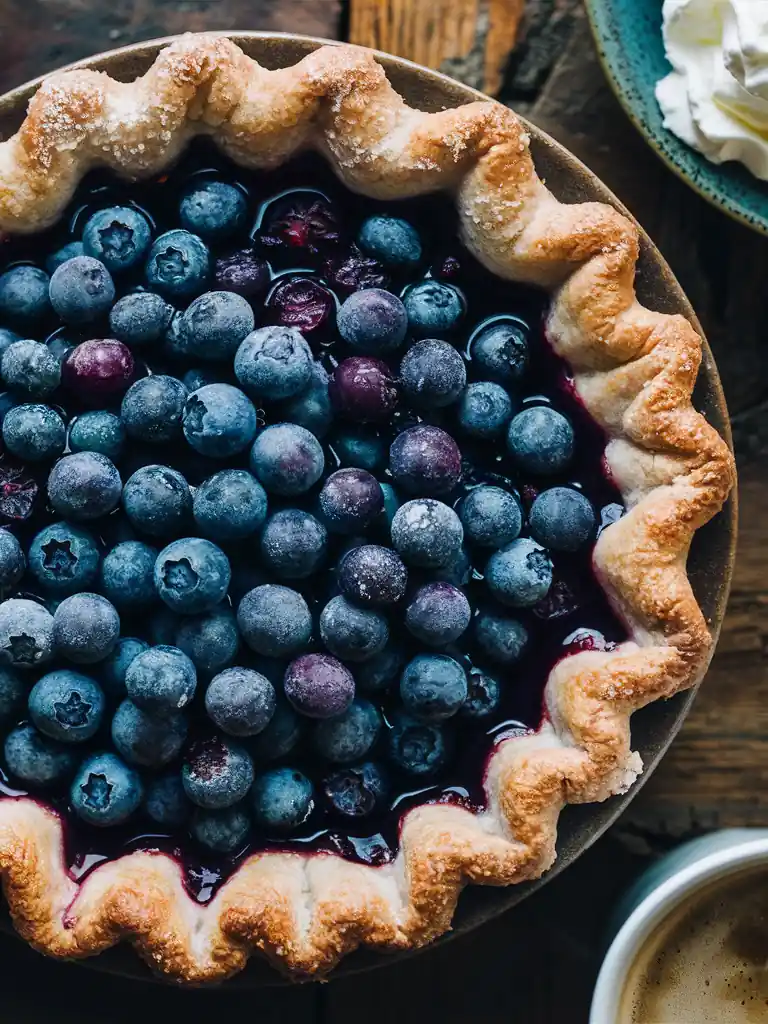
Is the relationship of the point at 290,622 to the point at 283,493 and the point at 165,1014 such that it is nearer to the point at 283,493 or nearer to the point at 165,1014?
the point at 283,493

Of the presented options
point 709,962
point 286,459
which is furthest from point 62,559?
point 709,962

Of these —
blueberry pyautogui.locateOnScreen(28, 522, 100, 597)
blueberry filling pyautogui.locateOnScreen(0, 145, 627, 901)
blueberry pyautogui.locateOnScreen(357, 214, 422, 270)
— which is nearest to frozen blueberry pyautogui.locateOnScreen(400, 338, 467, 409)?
blueberry filling pyautogui.locateOnScreen(0, 145, 627, 901)

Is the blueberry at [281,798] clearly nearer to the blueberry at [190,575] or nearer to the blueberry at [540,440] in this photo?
the blueberry at [190,575]

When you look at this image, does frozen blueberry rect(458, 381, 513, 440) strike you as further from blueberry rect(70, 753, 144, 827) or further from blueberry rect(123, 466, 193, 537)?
blueberry rect(70, 753, 144, 827)

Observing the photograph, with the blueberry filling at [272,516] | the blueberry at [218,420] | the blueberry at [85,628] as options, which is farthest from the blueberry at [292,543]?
the blueberry at [85,628]

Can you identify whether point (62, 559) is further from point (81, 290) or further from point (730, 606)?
point (730, 606)

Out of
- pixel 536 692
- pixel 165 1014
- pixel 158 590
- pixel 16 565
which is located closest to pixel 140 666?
pixel 158 590
